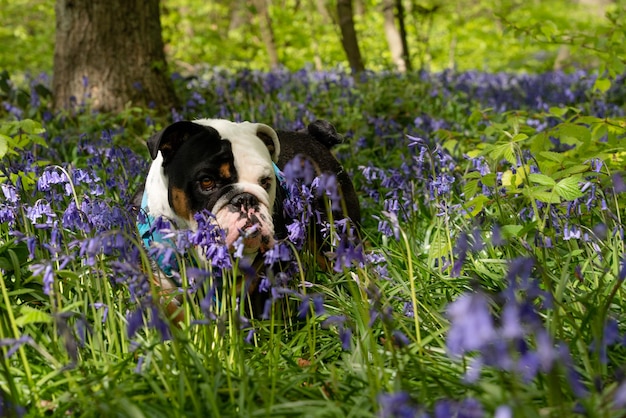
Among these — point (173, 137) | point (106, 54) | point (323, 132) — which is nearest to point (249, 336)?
point (173, 137)

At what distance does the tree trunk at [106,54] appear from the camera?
7.12 metres

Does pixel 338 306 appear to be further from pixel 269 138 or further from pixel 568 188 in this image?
pixel 568 188

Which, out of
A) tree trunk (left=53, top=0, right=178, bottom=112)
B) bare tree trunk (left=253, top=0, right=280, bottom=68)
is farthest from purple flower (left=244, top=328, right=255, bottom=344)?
bare tree trunk (left=253, top=0, right=280, bottom=68)

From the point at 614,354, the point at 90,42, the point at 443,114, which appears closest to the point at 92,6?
the point at 90,42

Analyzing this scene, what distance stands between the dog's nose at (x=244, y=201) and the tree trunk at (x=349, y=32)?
20.2ft

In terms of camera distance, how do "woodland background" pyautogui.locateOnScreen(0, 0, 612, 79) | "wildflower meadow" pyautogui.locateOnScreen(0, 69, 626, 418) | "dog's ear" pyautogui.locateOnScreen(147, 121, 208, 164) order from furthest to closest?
1. "woodland background" pyautogui.locateOnScreen(0, 0, 612, 79)
2. "dog's ear" pyautogui.locateOnScreen(147, 121, 208, 164)
3. "wildflower meadow" pyautogui.locateOnScreen(0, 69, 626, 418)

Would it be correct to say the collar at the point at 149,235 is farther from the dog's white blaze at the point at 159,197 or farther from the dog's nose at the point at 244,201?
the dog's nose at the point at 244,201

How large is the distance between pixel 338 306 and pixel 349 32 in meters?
6.37

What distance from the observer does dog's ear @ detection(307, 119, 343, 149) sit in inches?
193

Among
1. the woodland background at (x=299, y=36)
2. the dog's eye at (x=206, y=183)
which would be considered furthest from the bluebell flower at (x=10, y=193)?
→ the woodland background at (x=299, y=36)

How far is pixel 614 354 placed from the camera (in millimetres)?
2633

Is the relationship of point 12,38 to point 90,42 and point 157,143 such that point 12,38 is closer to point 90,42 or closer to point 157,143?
point 90,42

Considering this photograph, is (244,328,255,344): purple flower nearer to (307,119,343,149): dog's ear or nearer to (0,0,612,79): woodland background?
(307,119,343,149): dog's ear

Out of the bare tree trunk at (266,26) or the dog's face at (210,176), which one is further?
the bare tree trunk at (266,26)
